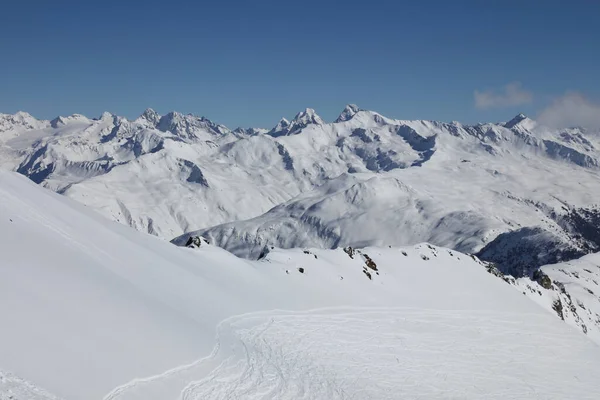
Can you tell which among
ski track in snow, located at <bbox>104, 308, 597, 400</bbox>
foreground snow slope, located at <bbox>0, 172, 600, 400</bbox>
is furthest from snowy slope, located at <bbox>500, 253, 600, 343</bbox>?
ski track in snow, located at <bbox>104, 308, 597, 400</bbox>

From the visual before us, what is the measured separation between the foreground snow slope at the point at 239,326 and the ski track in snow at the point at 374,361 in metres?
0.13

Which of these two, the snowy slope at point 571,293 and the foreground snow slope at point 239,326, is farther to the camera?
the snowy slope at point 571,293

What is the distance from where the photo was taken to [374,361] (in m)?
30.8

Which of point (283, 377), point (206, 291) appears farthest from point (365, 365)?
point (206, 291)

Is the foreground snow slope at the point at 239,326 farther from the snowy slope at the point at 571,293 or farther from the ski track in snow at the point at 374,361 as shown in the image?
the snowy slope at the point at 571,293

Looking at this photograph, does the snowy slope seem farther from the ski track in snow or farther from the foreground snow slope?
the ski track in snow

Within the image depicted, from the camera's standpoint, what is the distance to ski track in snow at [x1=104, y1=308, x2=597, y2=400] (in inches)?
888

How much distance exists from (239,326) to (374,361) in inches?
346

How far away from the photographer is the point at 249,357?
86.9ft

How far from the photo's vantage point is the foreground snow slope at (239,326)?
19.1m

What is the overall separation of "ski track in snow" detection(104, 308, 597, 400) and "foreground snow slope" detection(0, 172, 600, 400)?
13 centimetres

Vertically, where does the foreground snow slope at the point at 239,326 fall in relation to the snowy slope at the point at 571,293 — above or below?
below

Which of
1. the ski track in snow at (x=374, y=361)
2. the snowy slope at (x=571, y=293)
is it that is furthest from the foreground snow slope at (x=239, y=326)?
the snowy slope at (x=571, y=293)

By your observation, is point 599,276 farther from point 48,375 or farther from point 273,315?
point 48,375
